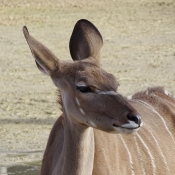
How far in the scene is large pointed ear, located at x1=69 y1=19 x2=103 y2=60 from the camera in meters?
4.10

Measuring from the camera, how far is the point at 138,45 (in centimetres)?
1150

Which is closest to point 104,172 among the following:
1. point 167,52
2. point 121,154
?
point 121,154

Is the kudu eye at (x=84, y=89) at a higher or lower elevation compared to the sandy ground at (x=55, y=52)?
higher

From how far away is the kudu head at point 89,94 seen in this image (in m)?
3.43

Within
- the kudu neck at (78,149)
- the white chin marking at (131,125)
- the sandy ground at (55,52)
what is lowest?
the sandy ground at (55,52)

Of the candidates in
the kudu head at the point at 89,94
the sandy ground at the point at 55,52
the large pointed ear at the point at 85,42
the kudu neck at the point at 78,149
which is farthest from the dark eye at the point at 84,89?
the sandy ground at the point at 55,52

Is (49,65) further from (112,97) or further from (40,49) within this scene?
(112,97)

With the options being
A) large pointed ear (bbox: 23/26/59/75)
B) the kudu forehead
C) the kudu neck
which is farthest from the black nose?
large pointed ear (bbox: 23/26/59/75)

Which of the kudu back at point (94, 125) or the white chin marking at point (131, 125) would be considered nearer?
the white chin marking at point (131, 125)

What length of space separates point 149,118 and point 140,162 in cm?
52

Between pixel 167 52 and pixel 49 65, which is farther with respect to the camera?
pixel 167 52

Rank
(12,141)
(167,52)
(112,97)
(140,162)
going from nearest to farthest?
1. (112,97)
2. (140,162)
3. (12,141)
4. (167,52)

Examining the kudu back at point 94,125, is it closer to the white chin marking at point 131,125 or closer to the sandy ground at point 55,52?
the white chin marking at point 131,125

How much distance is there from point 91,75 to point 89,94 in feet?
0.33
